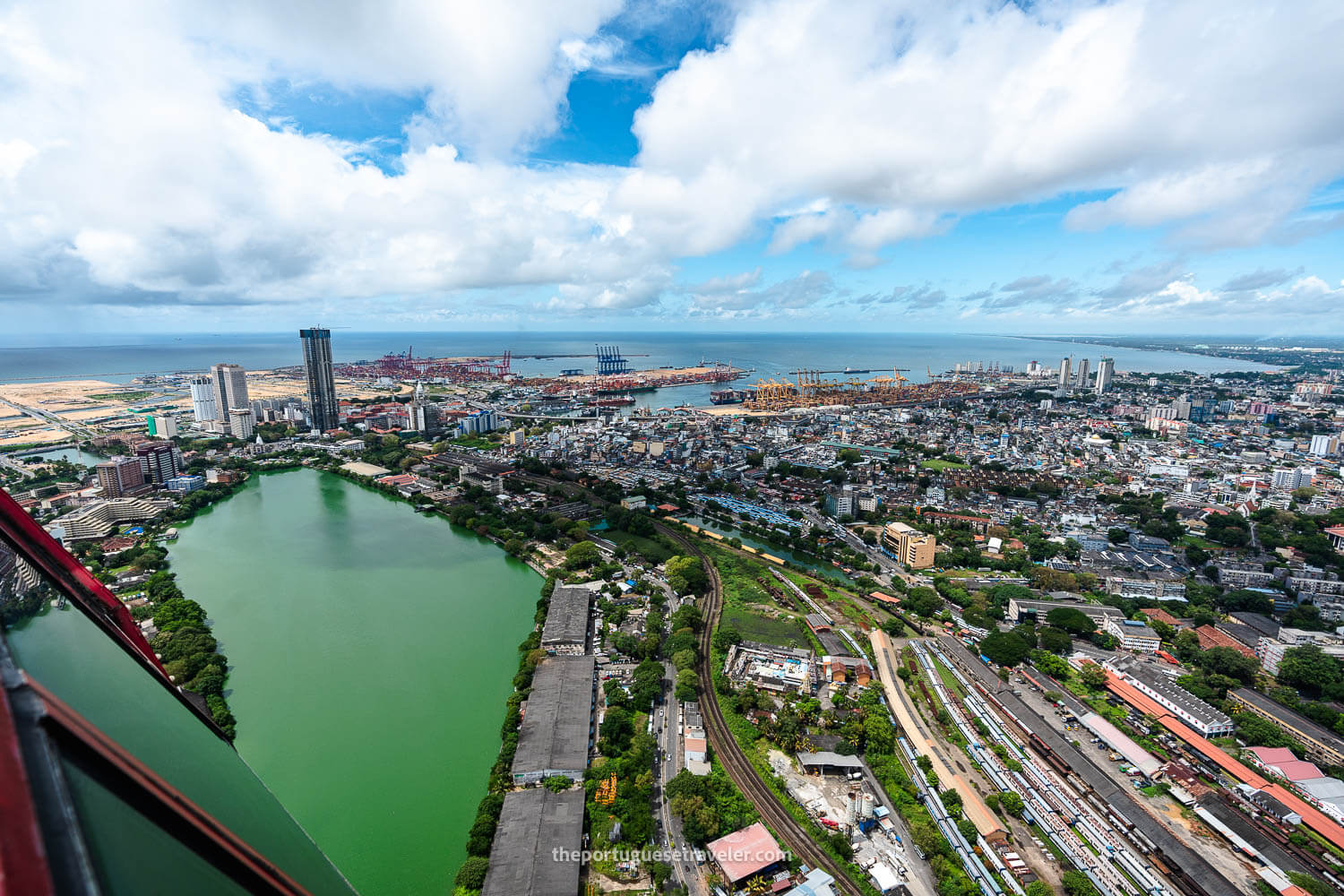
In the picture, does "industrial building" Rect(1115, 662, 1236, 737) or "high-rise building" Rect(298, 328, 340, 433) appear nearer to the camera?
"industrial building" Rect(1115, 662, 1236, 737)

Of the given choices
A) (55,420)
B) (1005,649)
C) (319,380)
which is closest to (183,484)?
(319,380)

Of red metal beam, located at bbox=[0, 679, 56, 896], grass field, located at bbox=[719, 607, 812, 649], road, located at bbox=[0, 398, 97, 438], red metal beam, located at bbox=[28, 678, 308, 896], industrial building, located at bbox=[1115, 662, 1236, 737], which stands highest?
red metal beam, located at bbox=[0, 679, 56, 896]

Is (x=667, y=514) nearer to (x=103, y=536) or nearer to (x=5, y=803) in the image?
(x=103, y=536)

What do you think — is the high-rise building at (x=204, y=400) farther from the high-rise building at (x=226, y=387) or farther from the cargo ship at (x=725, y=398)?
the cargo ship at (x=725, y=398)

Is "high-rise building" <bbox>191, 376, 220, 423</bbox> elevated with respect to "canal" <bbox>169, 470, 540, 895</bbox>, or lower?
elevated

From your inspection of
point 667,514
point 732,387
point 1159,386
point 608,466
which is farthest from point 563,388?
point 1159,386

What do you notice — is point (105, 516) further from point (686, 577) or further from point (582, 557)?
point (686, 577)

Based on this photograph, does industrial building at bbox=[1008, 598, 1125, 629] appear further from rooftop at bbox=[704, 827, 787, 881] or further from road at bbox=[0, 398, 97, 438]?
road at bbox=[0, 398, 97, 438]

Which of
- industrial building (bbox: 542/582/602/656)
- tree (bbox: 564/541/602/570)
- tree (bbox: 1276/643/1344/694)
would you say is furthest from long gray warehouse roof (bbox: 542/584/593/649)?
tree (bbox: 1276/643/1344/694)
